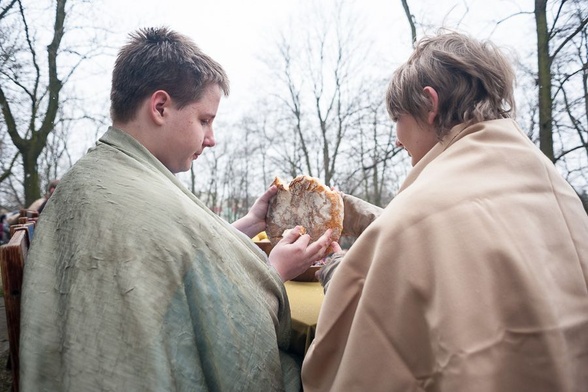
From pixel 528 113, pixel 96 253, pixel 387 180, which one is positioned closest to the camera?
pixel 96 253

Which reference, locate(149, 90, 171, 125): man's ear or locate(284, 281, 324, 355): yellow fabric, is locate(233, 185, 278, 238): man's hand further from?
locate(149, 90, 171, 125): man's ear

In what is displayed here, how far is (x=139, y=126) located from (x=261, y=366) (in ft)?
3.27

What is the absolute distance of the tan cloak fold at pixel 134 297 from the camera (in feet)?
3.99

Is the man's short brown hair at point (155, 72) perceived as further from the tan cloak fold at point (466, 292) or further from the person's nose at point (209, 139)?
the tan cloak fold at point (466, 292)

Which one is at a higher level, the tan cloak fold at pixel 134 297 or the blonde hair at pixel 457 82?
the blonde hair at pixel 457 82

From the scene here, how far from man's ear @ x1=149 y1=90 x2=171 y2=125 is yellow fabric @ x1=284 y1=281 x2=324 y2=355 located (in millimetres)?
1008

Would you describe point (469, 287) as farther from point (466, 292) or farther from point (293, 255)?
point (293, 255)

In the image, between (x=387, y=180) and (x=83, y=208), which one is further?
(x=387, y=180)

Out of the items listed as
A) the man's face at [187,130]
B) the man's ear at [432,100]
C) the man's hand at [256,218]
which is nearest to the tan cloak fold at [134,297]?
the man's face at [187,130]

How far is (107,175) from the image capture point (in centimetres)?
146

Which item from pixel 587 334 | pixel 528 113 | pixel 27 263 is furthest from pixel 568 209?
pixel 528 113

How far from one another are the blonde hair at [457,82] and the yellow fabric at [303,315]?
3.07 feet

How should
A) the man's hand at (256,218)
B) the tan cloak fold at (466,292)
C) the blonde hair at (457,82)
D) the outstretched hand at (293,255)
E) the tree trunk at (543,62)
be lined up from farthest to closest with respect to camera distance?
the tree trunk at (543,62) → the man's hand at (256,218) → the outstretched hand at (293,255) → the blonde hair at (457,82) → the tan cloak fold at (466,292)

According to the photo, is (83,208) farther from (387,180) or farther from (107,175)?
(387,180)
